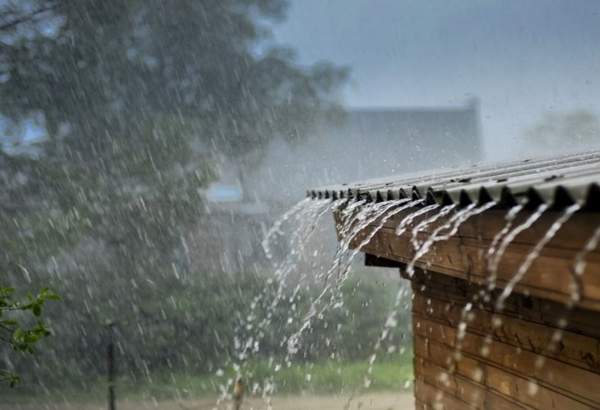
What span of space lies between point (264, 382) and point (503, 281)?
11.8 m

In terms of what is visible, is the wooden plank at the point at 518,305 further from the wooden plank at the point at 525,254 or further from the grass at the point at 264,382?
the grass at the point at 264,382

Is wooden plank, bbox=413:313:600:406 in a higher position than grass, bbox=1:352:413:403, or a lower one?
higher

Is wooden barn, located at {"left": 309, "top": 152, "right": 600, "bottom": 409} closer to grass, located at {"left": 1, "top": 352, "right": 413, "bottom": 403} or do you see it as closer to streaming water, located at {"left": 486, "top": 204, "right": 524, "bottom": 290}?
streaming water, located at {"left": 486, "top": 204, "right": 524, "bottom": 290}

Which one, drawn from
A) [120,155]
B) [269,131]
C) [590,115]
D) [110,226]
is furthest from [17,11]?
[590,115]

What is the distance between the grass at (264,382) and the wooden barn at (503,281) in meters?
9.86

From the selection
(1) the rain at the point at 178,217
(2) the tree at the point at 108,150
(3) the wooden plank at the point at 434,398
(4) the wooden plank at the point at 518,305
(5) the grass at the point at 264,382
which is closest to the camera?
(4) the wooden plank at the point at 518,305

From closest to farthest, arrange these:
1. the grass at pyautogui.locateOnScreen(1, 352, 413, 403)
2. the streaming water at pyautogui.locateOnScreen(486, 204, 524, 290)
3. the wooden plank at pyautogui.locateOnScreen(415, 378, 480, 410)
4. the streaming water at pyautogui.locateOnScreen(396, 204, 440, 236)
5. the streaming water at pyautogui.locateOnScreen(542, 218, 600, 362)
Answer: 1. the streaming water at pyautogui.locateOnScreen(542, 218, 600, 362)
2. the streaming water at pyautogui.locateOnScreen(486, 204, 524, 290)
3. the streaming water at pyautogui.locateOnScreen(396, 204, 440, 236)
4. the wooden plank at pyautogui.locateOnScreen(415, 378, 480, 410)
5. the grass at pyautogui.locateOnScreen(1, 352, 413, 403)

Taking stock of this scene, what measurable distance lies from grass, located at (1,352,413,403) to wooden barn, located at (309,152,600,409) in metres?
9.86

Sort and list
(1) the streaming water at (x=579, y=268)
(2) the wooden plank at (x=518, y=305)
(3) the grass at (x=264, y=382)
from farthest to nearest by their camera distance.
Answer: (3) the grass at (x=264, y=382), (2) the wooden plank at (x=518, y=305), (1) the streaming water at (x=579, y=268)

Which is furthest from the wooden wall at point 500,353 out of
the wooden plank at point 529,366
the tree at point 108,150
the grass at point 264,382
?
the tree at point 108,150

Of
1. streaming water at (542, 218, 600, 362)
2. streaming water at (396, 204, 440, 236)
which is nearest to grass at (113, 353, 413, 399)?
streaming water at (396, 204, 440, 236)

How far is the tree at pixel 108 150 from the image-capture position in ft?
45.3

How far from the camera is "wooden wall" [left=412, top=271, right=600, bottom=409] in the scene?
1.90 m

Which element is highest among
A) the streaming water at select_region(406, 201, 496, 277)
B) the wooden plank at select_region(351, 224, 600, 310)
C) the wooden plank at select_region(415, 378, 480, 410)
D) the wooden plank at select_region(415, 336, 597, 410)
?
the streaming water at select_region(406, 201, 496, 277)
